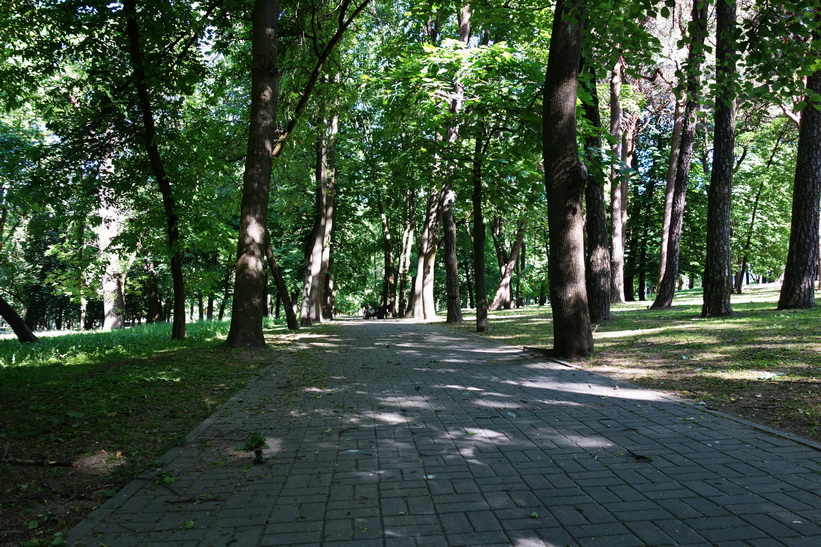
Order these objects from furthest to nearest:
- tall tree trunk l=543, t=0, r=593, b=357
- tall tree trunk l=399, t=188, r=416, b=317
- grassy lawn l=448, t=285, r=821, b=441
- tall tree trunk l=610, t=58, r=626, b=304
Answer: tall tree trunk l=399, t=188, r=416, b=317 → tall tree trunk l=610, t=58, r=626, b=304 → tall tree trunk l=543, t=0, r=593, b=357 → grassy lawn l=448, t=285, r=821, b=441

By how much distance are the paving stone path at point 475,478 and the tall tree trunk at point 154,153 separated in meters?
7.90

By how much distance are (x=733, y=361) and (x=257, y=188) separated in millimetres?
9555

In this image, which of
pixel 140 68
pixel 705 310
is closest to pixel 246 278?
pixel 140 68

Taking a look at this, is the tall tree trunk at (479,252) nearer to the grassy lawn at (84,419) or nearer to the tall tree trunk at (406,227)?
the grassy lawn at (84,419)

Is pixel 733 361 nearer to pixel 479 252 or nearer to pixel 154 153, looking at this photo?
pixel 479 252

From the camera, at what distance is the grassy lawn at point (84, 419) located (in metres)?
3.28

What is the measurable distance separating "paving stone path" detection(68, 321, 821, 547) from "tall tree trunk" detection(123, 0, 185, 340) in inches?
311

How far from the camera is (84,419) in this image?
508cm

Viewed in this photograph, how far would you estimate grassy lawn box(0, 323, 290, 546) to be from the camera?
10.8ft

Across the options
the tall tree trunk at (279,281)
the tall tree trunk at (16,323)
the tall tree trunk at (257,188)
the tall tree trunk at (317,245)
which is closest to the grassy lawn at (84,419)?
the tall tree trunk at (257,188)

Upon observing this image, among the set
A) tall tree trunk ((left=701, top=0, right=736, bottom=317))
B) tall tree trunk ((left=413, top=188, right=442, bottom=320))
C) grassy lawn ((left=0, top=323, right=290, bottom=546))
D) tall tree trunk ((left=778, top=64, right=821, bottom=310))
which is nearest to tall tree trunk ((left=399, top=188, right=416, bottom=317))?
tall tree trunk ((left=413, top=188, right=442, bottom=320))

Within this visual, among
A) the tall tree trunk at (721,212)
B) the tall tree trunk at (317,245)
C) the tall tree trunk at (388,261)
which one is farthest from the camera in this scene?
the tall tree trunk at (388,261)

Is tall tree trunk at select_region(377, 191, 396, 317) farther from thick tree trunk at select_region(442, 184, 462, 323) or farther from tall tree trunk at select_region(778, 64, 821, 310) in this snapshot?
tall tree trunk at select_region(778, 64, 821, 310)

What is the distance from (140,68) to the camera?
37.2 feet
